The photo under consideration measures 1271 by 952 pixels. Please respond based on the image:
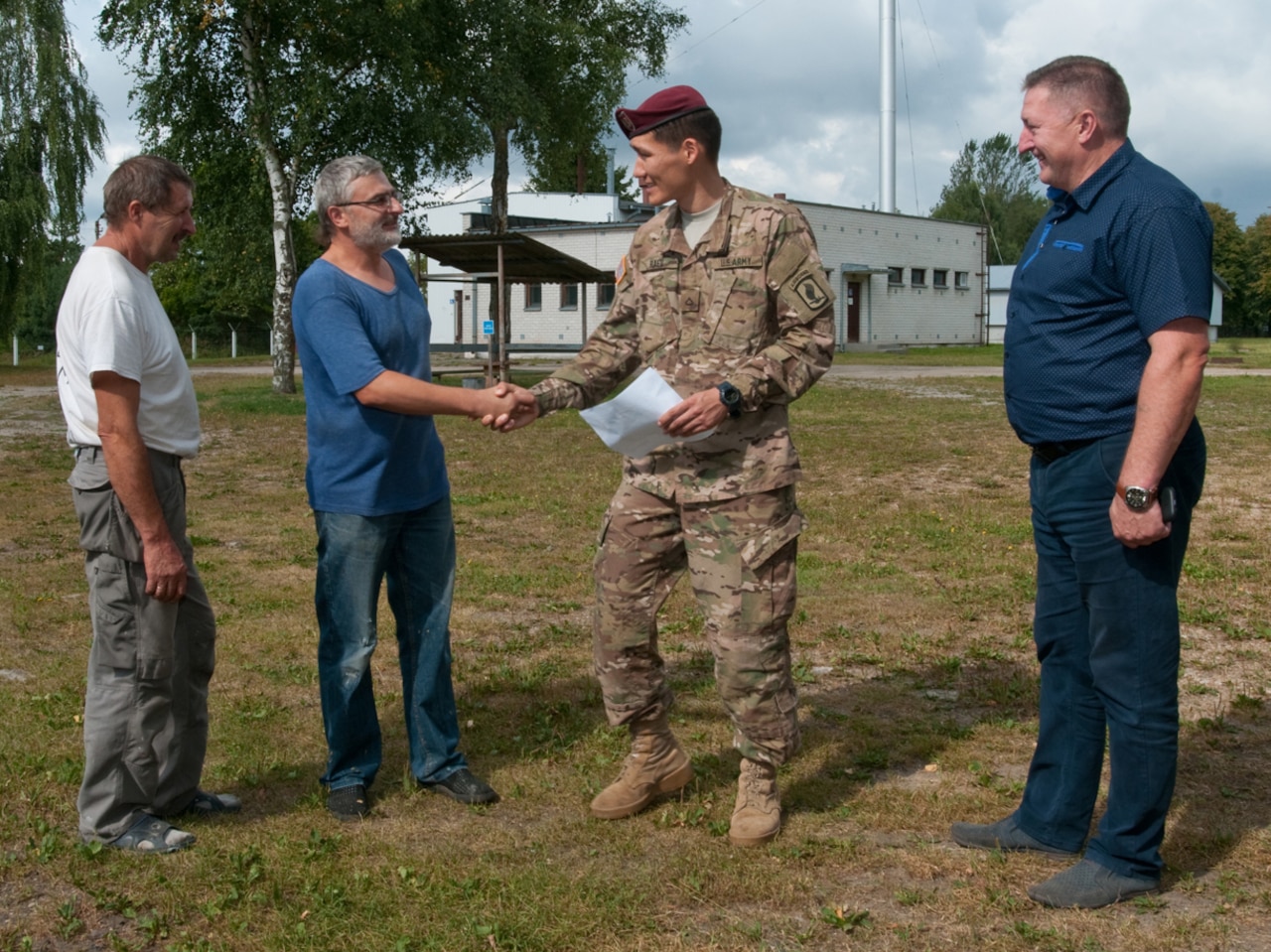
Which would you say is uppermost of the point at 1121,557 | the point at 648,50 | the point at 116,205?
the point at 648,50

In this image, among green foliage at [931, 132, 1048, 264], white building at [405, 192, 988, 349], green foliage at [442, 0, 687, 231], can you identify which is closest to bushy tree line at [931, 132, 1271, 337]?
green foliage at [931, 132, 1048, 264]

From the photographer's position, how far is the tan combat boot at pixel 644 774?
4160 millimetres

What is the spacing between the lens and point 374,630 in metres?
4.26

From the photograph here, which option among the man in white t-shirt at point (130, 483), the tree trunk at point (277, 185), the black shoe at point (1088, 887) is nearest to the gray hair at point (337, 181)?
the man in white t-shirt at point (130, 483)

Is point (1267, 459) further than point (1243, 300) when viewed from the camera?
No

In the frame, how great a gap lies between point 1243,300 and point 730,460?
94.6m

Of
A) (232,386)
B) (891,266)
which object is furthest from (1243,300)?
(232,386)

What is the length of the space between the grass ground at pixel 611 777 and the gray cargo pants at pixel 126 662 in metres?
0.20

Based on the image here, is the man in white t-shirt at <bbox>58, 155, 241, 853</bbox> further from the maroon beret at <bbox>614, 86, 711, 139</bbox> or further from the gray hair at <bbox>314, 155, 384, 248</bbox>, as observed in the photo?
the maroon beret at <bbox>614, 86, 711, 139</bbox>

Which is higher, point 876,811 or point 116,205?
point 116,205

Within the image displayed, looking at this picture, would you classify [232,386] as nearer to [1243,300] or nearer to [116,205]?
[116,205]

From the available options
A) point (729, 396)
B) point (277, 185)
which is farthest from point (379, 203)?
point (277, 185)

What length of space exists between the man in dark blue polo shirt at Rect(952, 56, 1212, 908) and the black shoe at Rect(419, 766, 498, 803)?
1788mm

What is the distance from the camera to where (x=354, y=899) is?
11.6 ft
